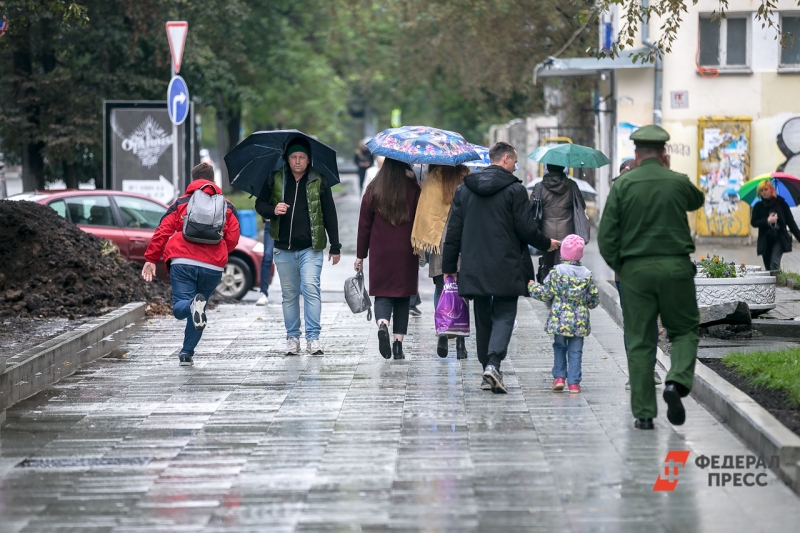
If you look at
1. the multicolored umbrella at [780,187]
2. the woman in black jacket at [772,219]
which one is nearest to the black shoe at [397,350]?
the woman in black jacket at [772,219]

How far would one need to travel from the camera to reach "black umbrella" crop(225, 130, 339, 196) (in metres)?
10.6

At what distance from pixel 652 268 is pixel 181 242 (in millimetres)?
4519

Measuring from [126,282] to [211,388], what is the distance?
528 centimetres

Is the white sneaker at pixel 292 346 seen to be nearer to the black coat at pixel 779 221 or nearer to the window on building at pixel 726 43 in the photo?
the black coat at pixel 779 221

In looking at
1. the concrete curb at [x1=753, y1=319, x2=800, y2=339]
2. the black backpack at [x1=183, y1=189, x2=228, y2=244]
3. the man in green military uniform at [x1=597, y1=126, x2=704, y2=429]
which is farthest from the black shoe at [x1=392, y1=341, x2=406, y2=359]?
the concrete curb at [x1=753, y1=319, x2=800, y2=339]

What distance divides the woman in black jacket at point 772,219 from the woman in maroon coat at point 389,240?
6365 millimetres

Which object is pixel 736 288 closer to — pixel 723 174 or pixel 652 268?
pixel 652 268

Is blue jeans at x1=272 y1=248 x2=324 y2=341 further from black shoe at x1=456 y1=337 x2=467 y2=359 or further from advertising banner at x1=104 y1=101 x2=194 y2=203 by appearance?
advertising banner at x1=104 y1=101 x2=194 y2=203

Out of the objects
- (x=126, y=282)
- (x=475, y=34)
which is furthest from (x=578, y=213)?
(x=475, y=34)

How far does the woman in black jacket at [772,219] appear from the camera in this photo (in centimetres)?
1506

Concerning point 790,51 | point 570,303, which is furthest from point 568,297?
point 790,51

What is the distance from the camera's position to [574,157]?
11406 millimetres

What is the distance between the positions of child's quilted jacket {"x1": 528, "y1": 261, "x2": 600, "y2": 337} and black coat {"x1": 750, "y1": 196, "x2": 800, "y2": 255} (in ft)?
23.4

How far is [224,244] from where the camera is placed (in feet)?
34.1
